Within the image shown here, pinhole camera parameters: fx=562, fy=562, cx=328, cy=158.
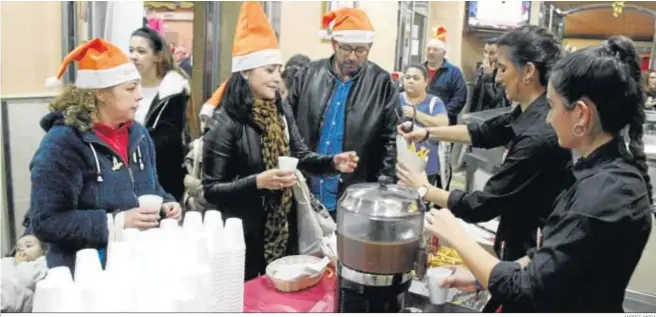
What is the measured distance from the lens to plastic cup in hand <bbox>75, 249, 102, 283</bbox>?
1099 millimetres

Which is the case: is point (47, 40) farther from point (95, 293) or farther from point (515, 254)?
point (515, 254)

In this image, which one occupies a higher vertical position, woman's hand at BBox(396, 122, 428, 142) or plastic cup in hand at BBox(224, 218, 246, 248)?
woman's hand at BBox(396, 122, 428, 142)

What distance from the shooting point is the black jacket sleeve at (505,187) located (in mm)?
1664

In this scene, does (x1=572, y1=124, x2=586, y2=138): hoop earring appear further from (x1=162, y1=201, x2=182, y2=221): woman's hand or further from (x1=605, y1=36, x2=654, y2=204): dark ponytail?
(x1=162, y1=201, x2=182, y2=221): woman's hand

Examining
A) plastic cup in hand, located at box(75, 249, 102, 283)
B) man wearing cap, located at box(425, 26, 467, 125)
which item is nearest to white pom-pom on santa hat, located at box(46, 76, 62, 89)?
plastic cup in hand, located at box(75, 249, 102, 283)

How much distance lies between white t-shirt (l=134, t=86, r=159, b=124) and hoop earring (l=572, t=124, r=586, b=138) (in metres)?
2.18

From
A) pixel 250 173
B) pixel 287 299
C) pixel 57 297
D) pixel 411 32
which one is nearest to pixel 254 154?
pixel 250 173

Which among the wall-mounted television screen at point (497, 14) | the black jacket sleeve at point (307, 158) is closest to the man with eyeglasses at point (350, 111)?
the black jacket sleeve at point (307, 158)

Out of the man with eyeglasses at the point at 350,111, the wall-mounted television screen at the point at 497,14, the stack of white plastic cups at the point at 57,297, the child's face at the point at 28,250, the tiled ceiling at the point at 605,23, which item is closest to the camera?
the stack of white plastic cups at the point at 57,297

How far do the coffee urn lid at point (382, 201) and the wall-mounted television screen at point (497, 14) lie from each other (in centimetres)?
708

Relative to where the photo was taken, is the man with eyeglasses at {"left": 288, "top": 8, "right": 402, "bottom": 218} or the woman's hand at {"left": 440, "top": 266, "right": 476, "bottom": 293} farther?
the man with eyeglasses at {"left": 288, "top": 8, "right": 402, "bottom": 218}

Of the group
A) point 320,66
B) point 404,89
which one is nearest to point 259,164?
point 320,66

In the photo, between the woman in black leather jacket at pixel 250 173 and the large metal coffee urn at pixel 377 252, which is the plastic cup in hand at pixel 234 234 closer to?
the large metal coffee urn at pixel 377 252

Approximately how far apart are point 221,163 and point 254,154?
0.43 ft
